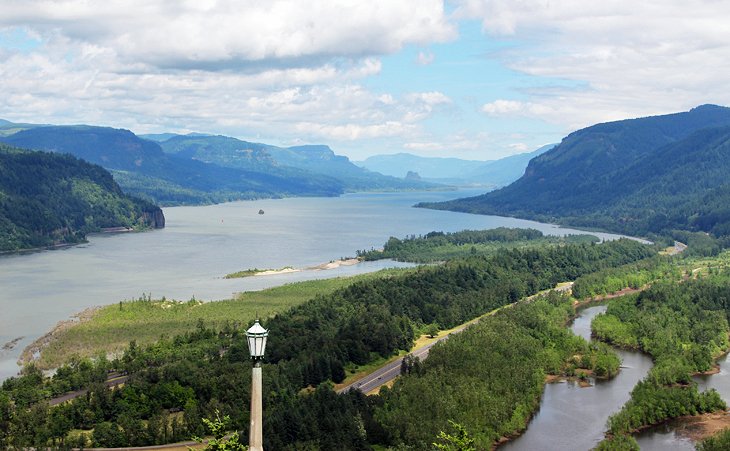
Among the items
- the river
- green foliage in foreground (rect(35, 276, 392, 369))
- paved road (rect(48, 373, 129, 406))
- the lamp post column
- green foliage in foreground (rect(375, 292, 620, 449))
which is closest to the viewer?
the lamp post column

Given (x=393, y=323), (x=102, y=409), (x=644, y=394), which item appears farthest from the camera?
(x=393, y=323)

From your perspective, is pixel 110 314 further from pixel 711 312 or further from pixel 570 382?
pixel 711 312

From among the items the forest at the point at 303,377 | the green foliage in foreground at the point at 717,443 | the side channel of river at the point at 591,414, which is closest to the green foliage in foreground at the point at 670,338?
the side channel of river at the point at 591,414

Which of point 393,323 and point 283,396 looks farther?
point 393,323

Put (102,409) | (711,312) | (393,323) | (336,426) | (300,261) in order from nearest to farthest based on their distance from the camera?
(336,426) < (102,409) < (393,323) < (711,312) < (300,261)

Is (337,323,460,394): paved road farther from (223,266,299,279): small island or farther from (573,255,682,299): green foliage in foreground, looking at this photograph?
(223,266,299,279): small island

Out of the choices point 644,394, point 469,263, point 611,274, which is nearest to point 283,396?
point 644,394

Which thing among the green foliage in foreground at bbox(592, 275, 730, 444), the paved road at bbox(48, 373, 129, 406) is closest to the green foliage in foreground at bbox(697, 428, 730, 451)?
the green foliage in foreground at bbox(592, 275, 730, 444)
